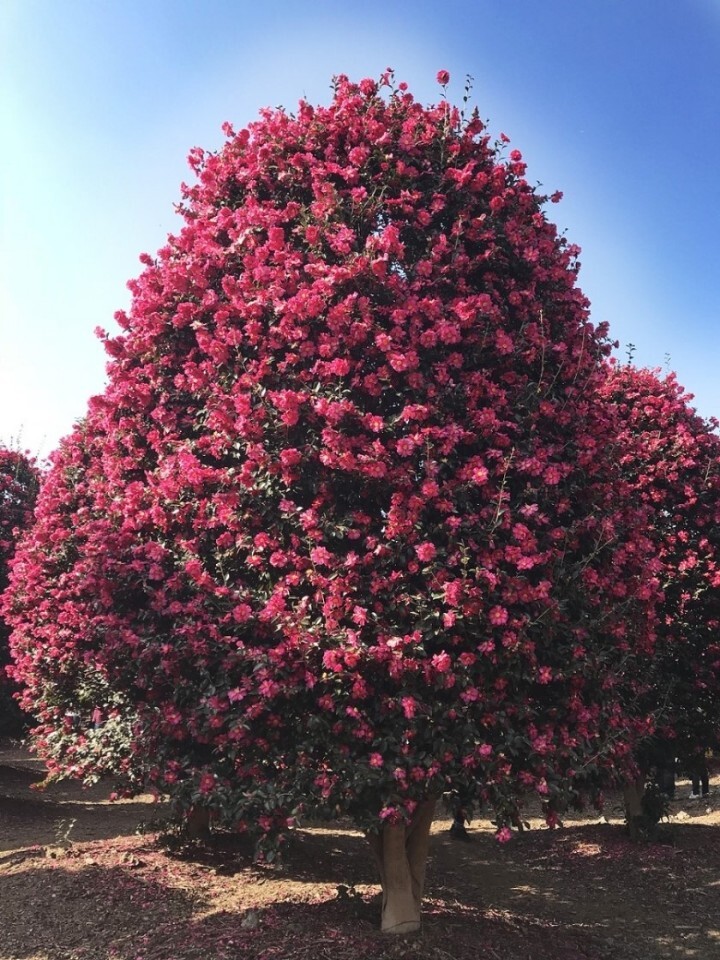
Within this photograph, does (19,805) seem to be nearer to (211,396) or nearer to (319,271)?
(211,396)

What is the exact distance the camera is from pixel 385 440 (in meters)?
4.81

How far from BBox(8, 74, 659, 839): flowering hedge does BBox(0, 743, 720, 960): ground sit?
1.47m

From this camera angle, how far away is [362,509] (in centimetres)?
479

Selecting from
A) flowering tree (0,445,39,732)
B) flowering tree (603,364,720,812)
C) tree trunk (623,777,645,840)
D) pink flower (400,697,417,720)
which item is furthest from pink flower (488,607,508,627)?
flowering tree (0,445,39,732)

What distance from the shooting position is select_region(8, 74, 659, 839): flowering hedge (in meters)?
4.46

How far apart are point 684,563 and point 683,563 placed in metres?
0.01

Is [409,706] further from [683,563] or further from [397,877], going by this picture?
[683,563]

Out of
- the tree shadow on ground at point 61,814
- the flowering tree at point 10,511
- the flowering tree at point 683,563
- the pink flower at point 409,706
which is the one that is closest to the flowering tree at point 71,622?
the pink flower at point 409,706

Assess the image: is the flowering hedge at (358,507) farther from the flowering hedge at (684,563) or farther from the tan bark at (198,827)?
the flowering hedge at (684,563)

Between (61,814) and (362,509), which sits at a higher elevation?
(362,509)

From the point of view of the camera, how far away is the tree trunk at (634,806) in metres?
10.4

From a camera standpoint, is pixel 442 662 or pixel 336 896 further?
pixel 336 896

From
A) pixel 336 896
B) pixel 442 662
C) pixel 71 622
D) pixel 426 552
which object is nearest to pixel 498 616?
pixel 442 662

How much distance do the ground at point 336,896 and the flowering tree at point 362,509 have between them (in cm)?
76
